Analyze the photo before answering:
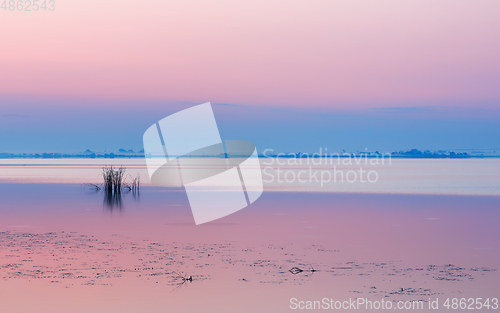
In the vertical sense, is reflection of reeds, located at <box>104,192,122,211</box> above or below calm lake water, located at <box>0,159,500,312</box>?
above

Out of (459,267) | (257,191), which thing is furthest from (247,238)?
(257,191)

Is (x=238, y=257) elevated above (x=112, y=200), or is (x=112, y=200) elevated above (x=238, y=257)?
(x=112, y=200)

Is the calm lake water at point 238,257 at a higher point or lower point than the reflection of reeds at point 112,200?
lower

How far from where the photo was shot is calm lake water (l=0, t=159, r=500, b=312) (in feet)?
26.2

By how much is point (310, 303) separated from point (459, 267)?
141 inches

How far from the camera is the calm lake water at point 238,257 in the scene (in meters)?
7.98

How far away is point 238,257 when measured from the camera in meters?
10.7

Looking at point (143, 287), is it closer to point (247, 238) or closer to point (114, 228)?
point (247, 238)

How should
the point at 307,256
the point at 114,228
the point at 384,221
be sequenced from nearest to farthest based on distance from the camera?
the point at 307,256, the point at 114,228, the point at 384,221

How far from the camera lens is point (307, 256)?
10812mm

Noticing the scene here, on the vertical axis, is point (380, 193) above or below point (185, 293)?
above

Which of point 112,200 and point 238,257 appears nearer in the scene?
point 238,257

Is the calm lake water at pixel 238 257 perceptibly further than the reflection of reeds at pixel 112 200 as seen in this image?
No

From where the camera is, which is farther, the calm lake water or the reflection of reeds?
the reflection of reeds
